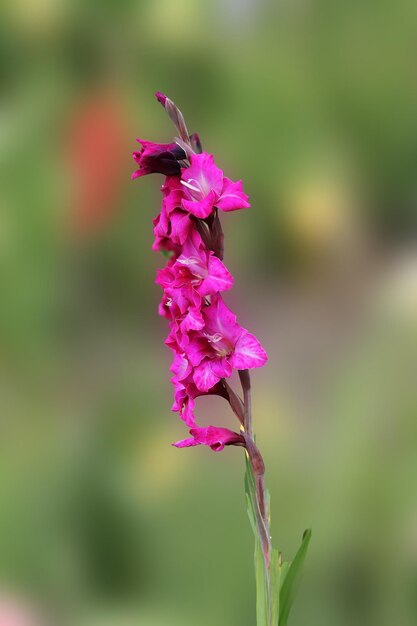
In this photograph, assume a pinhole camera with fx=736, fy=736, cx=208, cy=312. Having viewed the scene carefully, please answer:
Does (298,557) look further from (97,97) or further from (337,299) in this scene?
(97,97)

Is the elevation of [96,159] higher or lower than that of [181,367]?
higher

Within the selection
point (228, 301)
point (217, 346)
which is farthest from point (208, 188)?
point (228, 301)

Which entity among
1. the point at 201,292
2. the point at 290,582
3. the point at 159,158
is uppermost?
the point at 159,158

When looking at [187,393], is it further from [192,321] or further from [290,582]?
[290,582]

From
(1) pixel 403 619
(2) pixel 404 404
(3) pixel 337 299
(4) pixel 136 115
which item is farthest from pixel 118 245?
(1) pixel 403 619

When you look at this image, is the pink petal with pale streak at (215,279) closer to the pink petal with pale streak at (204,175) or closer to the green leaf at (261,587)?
the pink petal with pale streak at (204,175)

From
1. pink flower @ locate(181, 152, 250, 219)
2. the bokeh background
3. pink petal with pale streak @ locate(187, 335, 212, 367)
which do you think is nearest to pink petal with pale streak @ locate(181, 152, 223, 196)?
pink flower @ locate(181, 152, 250, 219)

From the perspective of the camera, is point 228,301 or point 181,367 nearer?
point 181,367
